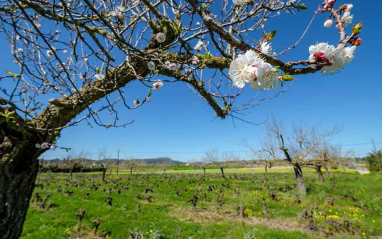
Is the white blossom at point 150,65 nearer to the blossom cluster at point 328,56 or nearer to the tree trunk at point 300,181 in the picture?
the blossom cluster at point 328,56

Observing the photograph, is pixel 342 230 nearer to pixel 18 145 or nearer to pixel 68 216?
pixel 18 145

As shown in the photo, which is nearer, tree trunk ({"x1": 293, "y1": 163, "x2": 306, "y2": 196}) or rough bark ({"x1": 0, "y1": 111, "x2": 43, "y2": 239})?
rough bark ({"x1": 0, "y1": 111, "x2": 43, "y2": 239})

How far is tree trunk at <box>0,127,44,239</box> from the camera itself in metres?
1.92

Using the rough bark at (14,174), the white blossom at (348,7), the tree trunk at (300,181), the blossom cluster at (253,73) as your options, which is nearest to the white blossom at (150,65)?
the blossom cluster at (253,73)

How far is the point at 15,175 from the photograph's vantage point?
2.02 m

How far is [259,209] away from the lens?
380 inches

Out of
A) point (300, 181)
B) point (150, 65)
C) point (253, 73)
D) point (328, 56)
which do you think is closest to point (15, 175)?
point (150, 65)

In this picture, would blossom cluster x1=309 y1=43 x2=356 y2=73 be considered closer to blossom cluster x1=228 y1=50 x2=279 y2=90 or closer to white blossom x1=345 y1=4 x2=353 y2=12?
blossom cluster x1=228 y1=50 x2=279 y2=90

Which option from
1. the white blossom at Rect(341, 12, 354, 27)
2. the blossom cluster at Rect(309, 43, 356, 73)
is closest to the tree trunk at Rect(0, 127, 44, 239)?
the blossom cluster at Rect(309, 43, 356, 73)

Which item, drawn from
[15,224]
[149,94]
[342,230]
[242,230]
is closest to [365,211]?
[342,230]

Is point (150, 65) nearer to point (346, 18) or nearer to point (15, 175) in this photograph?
point (346, 18)

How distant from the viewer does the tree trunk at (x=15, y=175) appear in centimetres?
192

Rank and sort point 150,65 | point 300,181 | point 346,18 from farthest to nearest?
point 300,181
point 150,65
point 346,18

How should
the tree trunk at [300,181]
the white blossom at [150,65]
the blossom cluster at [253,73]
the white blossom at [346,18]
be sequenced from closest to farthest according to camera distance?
1. the blossom cluster at [253,73]
2. the white blossom at [346,18]
3. the white blossom at [150,65]
4. the tree trunk at [300,181]
